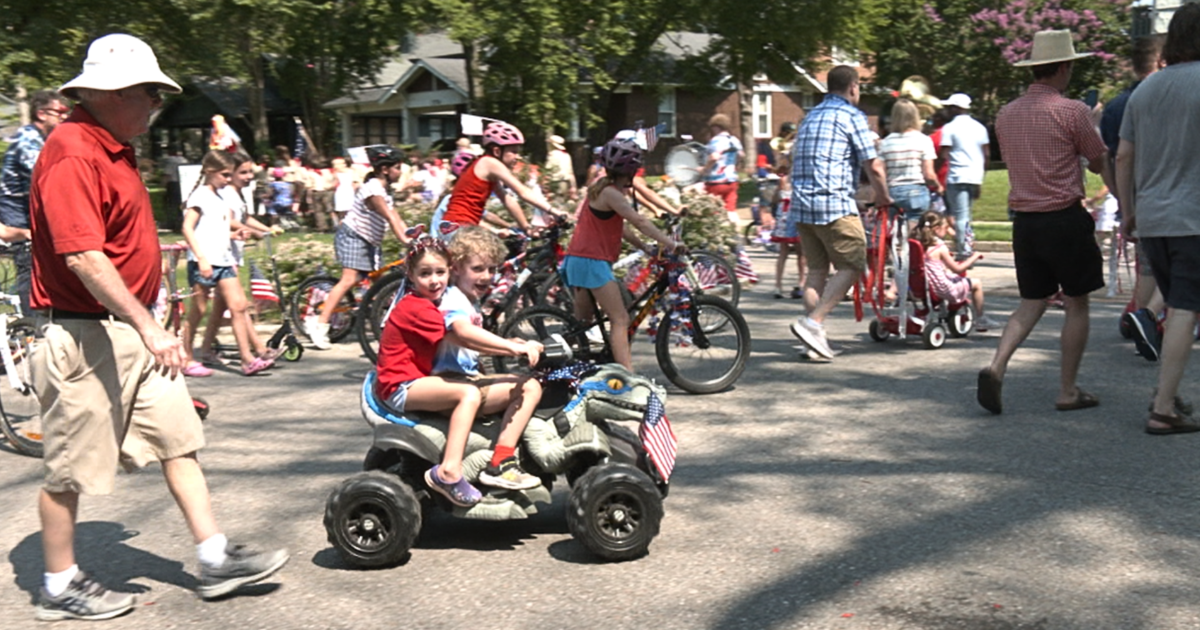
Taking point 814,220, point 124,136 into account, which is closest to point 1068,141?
point 814,220

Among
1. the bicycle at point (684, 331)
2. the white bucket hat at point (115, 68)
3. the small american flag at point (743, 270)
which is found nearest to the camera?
the white bucket hat at point (115, 68)

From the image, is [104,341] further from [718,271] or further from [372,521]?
[718,271]

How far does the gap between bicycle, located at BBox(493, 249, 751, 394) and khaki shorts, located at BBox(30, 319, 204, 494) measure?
414cm

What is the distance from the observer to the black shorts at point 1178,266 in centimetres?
666

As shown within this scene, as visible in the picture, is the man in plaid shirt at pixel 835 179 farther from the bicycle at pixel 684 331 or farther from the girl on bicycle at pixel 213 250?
the girl on bicycle at pixel 213 250

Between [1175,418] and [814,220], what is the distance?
323cm

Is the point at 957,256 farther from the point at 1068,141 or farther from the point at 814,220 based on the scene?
the point at 1068,141

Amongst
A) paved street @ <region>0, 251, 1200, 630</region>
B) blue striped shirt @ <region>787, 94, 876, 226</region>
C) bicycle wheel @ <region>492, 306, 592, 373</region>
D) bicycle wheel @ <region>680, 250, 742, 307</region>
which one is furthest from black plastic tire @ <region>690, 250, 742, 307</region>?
paved street @ <region>0, 251, 1200, 630</region>

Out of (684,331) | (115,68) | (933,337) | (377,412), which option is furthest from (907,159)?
(115,68)

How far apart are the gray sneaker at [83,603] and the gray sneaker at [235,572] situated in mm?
287

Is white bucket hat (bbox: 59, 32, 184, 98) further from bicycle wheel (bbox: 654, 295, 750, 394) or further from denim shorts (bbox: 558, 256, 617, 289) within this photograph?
bicycle wheel (bbox: 654, 295, 750, 394)

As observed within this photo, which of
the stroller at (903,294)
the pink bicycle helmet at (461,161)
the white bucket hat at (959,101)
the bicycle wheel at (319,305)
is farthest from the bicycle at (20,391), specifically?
the white bucket hat at (959,101)

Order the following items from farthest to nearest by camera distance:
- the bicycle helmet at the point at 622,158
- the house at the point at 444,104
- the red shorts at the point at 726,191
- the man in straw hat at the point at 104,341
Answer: the house at the point at 444,104
the red shorts at the point at 726,191
the bicycle helmet at the point at 622,158
the man in straw hat at the point at 104,341

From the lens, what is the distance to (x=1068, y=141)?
7445mm
